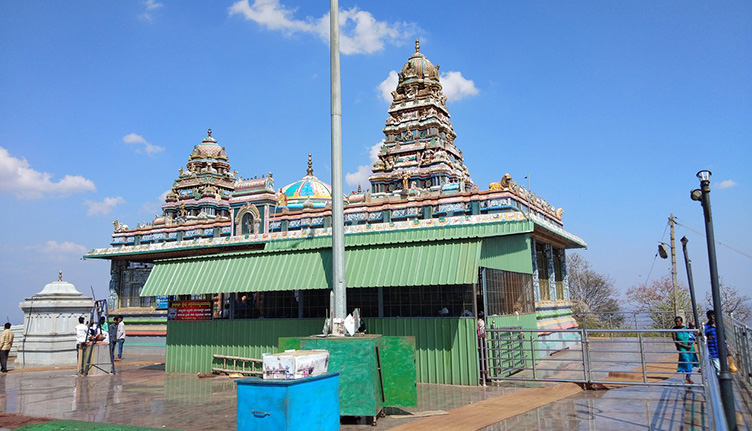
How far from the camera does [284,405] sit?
7.39 meters

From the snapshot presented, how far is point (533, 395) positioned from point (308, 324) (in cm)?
761

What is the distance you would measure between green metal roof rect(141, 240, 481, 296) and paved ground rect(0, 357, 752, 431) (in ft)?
9.73

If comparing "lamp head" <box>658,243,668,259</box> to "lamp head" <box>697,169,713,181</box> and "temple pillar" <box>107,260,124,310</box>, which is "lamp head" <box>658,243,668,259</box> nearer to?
"lamp head" <box>697,169,713,181</box>

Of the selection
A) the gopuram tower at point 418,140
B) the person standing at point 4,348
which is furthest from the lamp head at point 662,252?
the person standing at point 4,348

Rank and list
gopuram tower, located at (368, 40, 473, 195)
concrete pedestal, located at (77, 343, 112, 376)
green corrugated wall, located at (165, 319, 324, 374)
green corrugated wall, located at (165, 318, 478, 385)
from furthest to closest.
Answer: gopuram tower, located at (368, 40, 473, 195) → concrete pedestal, located at (77, 343, 112, 376) → green corrugated wall, located at (165, 319, 324, 374) → green corrugated wall, located at (165, 318, 478, 385)

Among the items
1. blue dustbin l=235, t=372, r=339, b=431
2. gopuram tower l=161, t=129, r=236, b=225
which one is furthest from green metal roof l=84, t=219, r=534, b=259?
gopuram tower l=161, t=129, r=236, b=225

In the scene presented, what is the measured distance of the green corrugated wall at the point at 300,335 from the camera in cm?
1447

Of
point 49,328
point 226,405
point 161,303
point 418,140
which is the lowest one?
point 226,405

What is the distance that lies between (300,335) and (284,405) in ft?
32.2

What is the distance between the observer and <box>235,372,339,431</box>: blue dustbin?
741 cm

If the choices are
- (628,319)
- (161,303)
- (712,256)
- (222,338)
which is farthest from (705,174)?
(161,303)

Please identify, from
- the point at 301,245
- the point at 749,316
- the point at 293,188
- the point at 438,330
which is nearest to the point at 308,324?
the point at 301,245

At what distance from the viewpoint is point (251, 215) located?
37344 mm

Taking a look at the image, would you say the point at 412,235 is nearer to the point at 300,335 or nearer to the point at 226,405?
the point at 300,335
